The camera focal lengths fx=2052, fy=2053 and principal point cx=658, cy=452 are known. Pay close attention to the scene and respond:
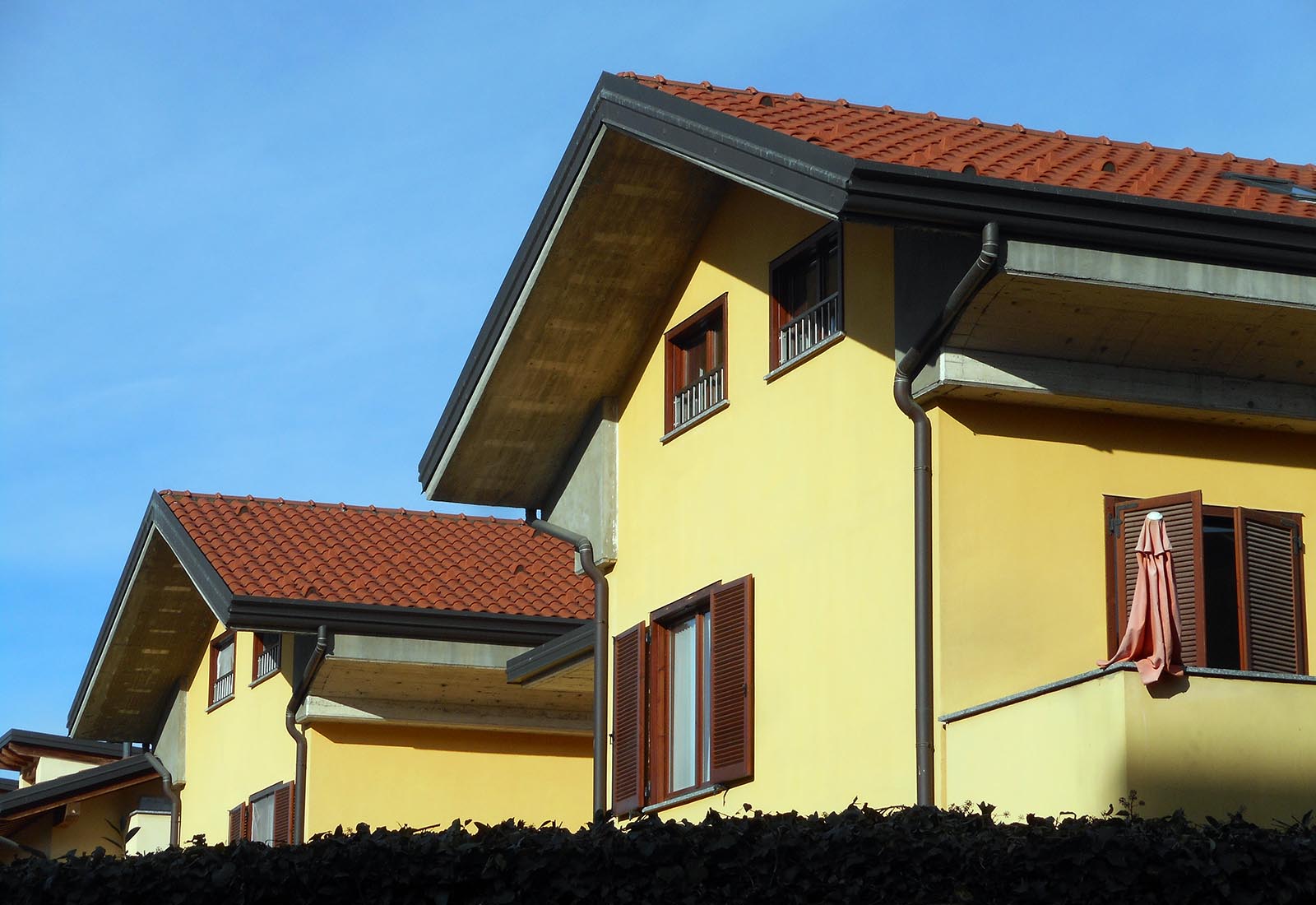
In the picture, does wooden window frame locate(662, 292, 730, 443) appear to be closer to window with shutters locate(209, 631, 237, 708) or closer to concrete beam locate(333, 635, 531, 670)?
concrete beam locate(333, 635, 531, 670)

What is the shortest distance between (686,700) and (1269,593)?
488cm

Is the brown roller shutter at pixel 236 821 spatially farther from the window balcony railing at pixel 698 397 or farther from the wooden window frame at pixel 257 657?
the window balcony railing at pixel 698 397

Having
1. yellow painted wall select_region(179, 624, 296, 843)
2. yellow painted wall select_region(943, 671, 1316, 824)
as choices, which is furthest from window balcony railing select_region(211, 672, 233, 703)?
yellow painted wall select_region(943, 671, 1316, 824)

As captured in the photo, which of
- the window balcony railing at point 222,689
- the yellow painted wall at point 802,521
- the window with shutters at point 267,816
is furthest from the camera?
the window balcony railing at point 222,689

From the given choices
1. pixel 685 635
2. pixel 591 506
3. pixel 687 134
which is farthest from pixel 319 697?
pixel 687 134

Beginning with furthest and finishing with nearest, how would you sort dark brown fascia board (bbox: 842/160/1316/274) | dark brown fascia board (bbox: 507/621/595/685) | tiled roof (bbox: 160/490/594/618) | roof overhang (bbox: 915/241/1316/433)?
1. tiled roof (bbox: 160/490/594/618)
2. dark brown fascia board (bbox: 507/621/595/685)
3. roof overhang (bbox: 915/241/1316/433)
4. dark brown fascia board (bbox: 842/160/1316/274)

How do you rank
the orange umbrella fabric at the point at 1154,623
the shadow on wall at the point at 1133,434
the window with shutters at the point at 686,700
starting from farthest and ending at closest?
the window with shutters at the point at 686,700 → the shadow on wall at the point at 1133,434 → the orange umbrella fabric at the point at 1154,623

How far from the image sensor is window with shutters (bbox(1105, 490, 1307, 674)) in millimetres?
12625

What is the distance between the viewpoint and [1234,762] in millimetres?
11078

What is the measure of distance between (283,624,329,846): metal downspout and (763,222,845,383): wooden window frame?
688 centimetres

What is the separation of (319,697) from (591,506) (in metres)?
4.54

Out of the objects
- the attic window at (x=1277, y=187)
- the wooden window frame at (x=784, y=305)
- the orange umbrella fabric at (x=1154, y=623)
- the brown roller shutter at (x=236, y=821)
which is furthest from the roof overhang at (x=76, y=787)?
the orange umbrella fabric at (x=1154, y=623)

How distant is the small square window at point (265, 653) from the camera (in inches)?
869

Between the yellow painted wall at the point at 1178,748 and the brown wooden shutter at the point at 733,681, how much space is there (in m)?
3.53
